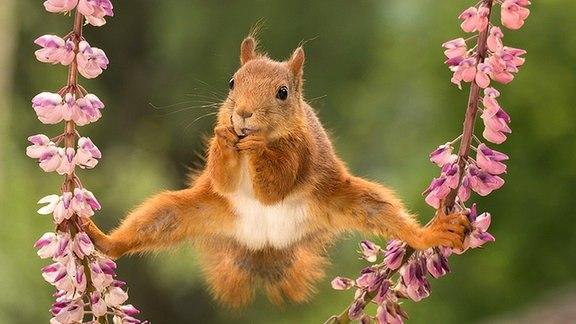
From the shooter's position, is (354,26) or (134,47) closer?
(354,26)

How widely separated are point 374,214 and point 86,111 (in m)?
0.20

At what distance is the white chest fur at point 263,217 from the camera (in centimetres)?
72

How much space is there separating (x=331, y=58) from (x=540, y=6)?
0.42 metres

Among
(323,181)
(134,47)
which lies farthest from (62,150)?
(134,47)

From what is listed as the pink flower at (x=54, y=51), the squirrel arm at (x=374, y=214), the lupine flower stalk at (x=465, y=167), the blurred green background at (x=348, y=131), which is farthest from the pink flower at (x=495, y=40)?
the blurred green background at (x=348, y=131)

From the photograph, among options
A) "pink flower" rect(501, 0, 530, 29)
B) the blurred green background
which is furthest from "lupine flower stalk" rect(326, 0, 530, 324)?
the blurred green background

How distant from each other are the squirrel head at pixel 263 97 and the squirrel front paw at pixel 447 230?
120 millimetres

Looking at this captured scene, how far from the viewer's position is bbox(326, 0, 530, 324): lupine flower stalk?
1.82 ft

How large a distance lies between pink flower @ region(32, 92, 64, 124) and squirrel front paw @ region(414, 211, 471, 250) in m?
0.21

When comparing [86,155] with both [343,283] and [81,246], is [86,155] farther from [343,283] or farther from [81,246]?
[343,283]

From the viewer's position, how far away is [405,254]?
0.65m

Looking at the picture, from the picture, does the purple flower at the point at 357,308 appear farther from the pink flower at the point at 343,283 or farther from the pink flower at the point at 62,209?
the pink flower at the point at 62,209

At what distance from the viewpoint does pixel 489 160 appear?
584 millimetres

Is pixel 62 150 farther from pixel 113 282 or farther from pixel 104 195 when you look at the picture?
pixel 104 195
